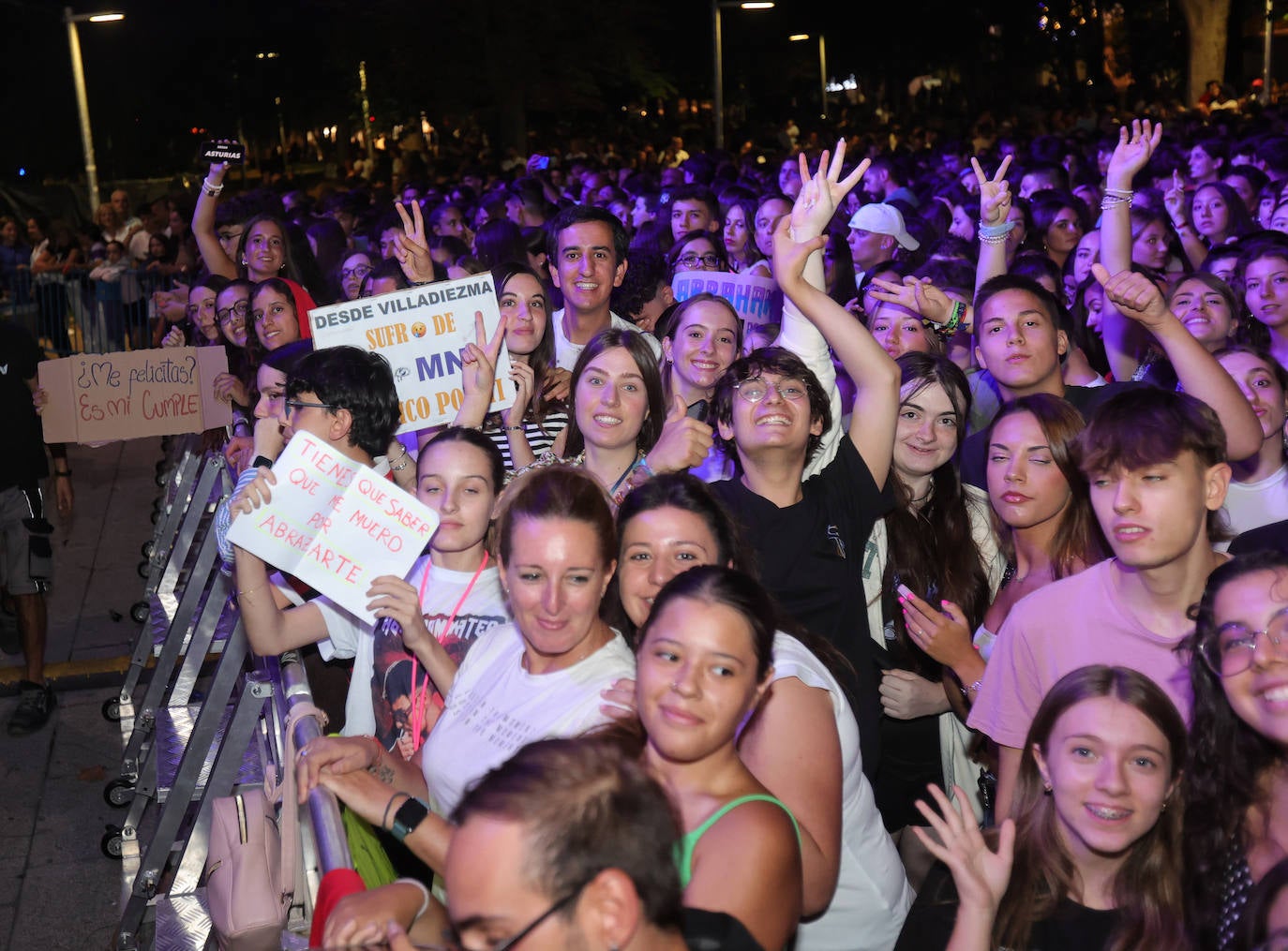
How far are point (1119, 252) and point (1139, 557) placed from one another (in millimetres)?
3368

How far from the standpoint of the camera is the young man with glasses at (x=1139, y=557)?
3137 millimetres

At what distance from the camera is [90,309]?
17266 millimetres

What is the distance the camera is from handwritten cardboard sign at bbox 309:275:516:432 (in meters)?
5.25

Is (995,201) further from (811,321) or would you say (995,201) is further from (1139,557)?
(1139,557)

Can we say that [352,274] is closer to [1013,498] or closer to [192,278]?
[1013,498]

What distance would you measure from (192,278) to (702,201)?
286 inches

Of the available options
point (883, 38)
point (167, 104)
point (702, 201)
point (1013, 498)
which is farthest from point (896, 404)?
point (883, 38)

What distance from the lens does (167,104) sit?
42719 mm

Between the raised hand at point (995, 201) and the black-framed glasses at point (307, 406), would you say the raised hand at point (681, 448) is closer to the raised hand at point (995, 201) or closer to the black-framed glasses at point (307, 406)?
the black-framed glasses at point (307, 406)

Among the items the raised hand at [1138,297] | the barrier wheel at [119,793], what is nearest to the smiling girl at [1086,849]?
the raised hand at [1138,297]

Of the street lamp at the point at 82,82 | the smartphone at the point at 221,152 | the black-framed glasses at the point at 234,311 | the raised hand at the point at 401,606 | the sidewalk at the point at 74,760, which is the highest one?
the street lamp at the point at 82,82

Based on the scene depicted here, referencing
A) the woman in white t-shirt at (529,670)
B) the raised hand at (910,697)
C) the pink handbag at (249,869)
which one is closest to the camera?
the woman in white t-shirt at (529,670)

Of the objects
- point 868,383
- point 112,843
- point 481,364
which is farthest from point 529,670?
point 112,843

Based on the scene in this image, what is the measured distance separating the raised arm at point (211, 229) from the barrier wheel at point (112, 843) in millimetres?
4645
